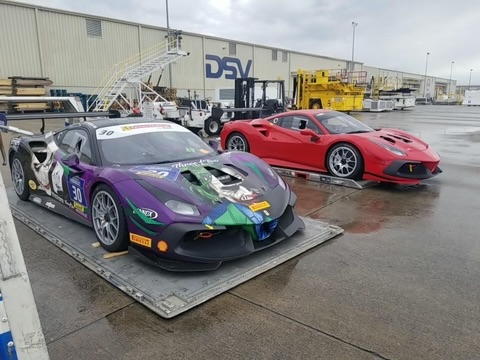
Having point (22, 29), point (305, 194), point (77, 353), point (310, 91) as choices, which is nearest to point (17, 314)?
point (77, 353)

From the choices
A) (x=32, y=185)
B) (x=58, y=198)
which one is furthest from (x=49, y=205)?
(x=32, y=185)

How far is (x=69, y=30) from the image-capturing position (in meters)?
24.2

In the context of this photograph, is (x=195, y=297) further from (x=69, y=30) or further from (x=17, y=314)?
(x=69, y=30)

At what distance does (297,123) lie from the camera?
24.4ft

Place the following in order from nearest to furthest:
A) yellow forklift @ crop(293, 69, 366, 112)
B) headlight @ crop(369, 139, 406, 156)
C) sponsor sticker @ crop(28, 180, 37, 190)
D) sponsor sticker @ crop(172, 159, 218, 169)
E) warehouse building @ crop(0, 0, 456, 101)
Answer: sponsor sticker @ crop(172, 159, 218, 169)
sponsor sticker @ crop(28, 180, 37, 190)
headlight @ crop(369, 139, 406, 156)
warehouse building @ crop(0, 0, 456, 101)
yellow forklift @ crop(293, 69, 366, 112)

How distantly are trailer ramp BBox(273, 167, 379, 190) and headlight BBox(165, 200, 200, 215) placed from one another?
3.94 meters

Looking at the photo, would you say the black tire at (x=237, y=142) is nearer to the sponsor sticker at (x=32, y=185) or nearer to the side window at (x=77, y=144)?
the side window at (x=77, y=144)

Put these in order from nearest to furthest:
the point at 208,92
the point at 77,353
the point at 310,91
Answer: the point at 77,353, the point at 310,91, the point at 208,92

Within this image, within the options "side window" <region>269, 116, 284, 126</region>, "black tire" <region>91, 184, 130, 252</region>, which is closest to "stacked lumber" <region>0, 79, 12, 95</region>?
"side window" <region>269, 116, 284, 126</region>

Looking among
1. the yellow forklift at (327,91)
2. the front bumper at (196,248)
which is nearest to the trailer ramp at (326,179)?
the front bumper at (196,248)

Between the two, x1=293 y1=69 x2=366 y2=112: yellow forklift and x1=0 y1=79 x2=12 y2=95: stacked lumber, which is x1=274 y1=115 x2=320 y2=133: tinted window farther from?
x1=293 y1=69 x2=366 y2=112: yellow forklift

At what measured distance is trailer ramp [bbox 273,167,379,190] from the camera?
643 centimetres

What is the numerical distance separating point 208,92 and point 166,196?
102 ft

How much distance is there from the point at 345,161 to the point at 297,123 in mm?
1284
